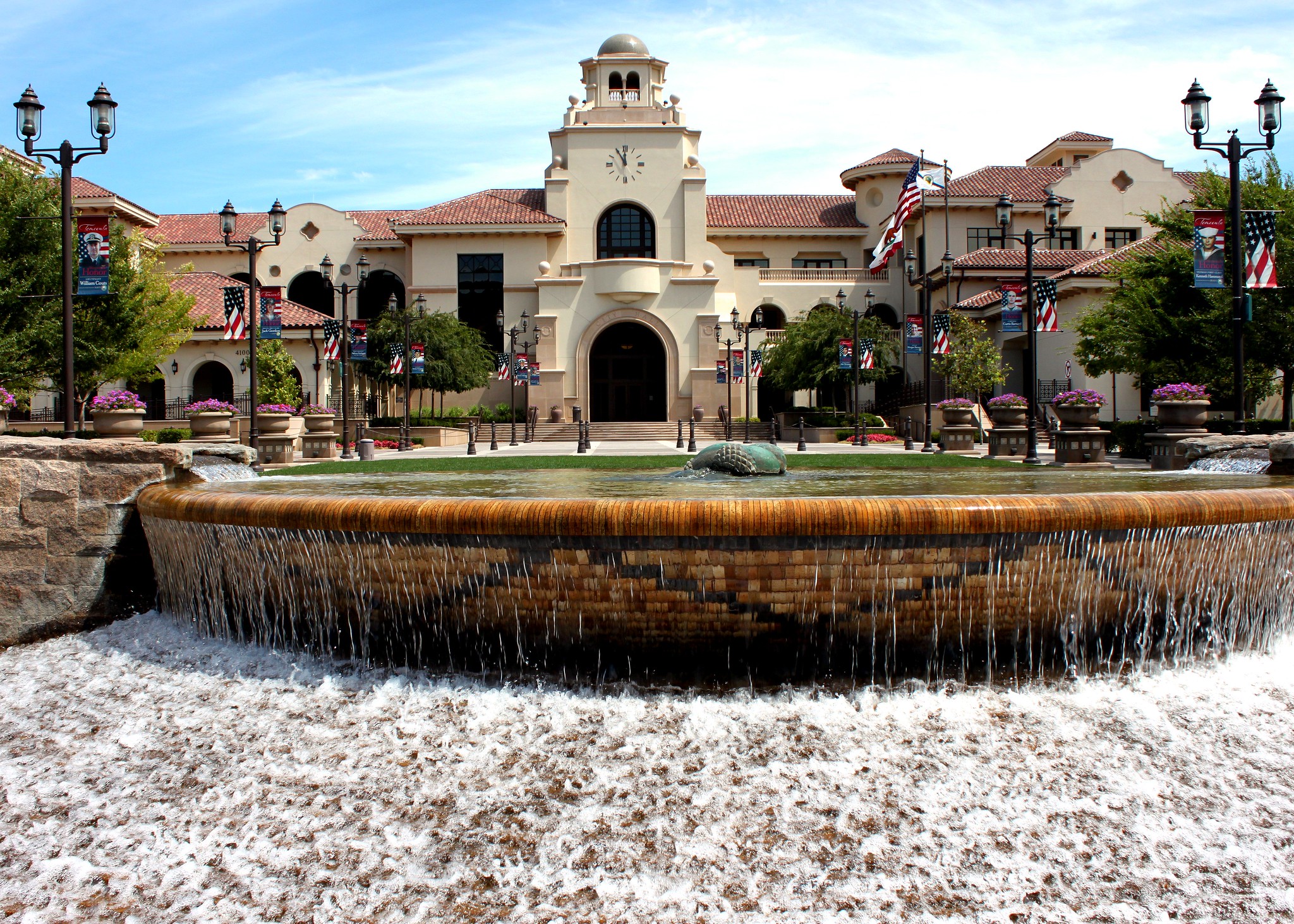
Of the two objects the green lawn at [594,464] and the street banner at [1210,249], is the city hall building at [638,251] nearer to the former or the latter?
the green lawn at [594,464]

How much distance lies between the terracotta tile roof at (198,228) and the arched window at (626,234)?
2093cm

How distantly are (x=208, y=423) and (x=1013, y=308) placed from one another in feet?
65.0

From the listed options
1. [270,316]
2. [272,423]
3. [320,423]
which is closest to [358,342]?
[270,316]

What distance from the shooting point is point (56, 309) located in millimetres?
29250

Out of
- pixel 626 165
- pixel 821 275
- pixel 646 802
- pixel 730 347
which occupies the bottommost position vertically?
pixel 646 802

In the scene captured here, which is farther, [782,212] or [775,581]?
[782,212]

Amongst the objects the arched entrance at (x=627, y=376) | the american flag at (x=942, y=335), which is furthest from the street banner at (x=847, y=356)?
the arched entrance at (x=627, y=376)

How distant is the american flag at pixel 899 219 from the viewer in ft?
78.1

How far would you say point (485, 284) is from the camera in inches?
2133

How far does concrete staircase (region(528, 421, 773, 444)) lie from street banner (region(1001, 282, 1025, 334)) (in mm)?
19300

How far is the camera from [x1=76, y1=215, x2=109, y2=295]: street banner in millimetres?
16281

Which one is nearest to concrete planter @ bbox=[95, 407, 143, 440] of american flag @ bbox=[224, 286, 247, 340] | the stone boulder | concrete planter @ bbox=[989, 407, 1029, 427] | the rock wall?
the rock wall

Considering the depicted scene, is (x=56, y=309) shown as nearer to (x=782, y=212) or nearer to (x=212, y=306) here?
(x=212, y=306)

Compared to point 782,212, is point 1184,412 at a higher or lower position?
lower
